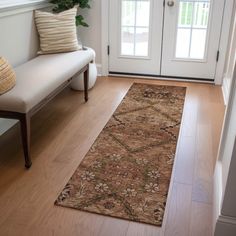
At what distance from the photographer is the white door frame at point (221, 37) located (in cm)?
342

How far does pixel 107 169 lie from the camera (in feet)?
6.98

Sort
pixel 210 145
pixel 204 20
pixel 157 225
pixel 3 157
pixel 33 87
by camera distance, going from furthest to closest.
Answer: pixel 204 20
pixel 210 145
pixel 3 157
pixel 33 87
pixel 157 225

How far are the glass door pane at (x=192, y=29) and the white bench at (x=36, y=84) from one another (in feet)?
3.98

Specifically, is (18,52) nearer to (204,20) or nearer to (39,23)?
(39,23)

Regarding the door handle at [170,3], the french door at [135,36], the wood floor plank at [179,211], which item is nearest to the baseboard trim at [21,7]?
the french door at [135,36]

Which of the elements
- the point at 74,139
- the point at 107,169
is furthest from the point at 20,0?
the point at 107,169

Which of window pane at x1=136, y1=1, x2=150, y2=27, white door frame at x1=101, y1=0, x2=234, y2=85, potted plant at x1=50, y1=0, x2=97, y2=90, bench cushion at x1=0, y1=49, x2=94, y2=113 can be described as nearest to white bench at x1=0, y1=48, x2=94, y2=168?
bench cushion at x1=0, y1=49, x2=94, y2=113

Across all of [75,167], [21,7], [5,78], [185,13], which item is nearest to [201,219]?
[75,167]

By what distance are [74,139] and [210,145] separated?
3.46ft

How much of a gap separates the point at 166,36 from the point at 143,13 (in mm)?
371

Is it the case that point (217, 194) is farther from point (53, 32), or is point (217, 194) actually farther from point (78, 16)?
point (78, 16)

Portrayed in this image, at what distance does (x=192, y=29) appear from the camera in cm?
359

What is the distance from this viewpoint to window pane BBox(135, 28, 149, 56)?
3.73 m

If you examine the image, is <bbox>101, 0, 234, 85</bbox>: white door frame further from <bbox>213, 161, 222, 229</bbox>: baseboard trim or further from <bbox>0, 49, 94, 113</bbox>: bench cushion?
<bbox>213, 161, 222, 229</bbox>: baseboard trim
